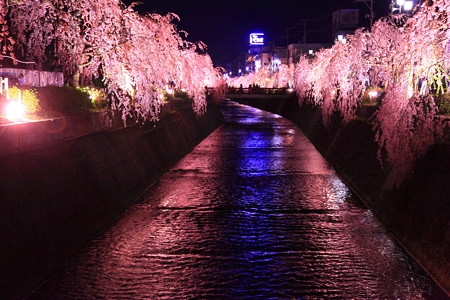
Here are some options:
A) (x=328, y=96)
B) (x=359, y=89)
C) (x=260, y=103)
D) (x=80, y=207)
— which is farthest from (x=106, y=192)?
(x=260, y=103)

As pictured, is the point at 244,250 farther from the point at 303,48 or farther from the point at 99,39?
the point at 303,48

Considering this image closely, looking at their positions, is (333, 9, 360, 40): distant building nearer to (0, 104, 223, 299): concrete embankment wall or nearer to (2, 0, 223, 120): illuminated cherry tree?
(2, 0, 223, 120): illuminated cherry tree

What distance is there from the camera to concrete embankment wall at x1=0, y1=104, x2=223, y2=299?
31.5 feet

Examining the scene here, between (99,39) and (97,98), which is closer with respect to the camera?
(99,39)

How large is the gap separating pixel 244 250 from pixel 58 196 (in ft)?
16.5

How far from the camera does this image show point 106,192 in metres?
15.8

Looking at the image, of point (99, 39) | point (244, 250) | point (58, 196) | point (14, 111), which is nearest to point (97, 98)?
point (99, 39)

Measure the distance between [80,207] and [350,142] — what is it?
14792mm

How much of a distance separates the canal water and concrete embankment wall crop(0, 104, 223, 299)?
0.50m

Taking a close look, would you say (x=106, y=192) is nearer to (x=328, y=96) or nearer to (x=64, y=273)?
(x=64, y=273)

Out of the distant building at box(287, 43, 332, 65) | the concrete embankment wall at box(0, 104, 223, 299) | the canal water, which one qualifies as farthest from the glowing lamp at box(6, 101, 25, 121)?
the distant building at box(287, 43, 332, 65)

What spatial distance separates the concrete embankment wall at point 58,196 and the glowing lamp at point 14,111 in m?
1.71

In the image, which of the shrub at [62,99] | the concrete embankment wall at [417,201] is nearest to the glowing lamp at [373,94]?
the concrete embankment wall at [417,201]

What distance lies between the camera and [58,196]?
1216 centimetres
